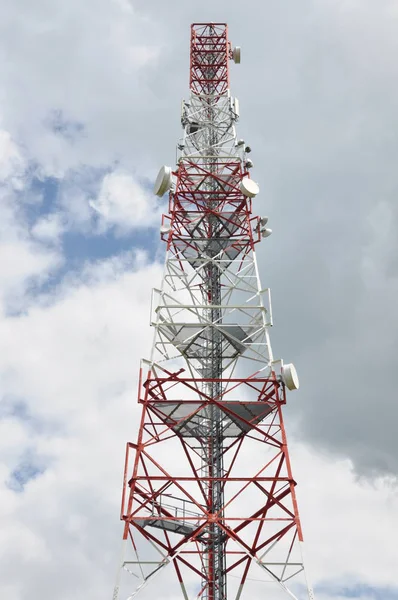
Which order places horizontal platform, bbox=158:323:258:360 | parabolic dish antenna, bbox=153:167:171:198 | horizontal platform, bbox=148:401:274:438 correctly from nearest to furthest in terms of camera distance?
horizontal platform, bbox=148:401:274:438
horizontal platform, bbox=158:323:258:360
parabolic dish antenna, bbox=153:167:171:198

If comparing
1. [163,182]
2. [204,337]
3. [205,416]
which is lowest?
[205,416]

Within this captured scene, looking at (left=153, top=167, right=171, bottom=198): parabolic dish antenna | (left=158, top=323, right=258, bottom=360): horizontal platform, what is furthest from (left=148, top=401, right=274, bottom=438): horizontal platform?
(left=153, top=167, right=171, bottom=198): parabolic dish antenna

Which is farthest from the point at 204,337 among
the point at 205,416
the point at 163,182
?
the point at 163,182

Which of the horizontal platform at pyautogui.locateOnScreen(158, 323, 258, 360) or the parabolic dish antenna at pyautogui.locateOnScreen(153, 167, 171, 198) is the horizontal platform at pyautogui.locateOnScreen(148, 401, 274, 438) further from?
the parabolic dish antenna at pyautogui.locateOnScreen(153, 167, 171, 198)

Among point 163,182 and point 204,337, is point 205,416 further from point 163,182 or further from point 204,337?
point 163,182

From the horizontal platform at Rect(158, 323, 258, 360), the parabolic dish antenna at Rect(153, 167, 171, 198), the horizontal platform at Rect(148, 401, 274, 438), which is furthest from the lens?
the parabolic dish antenna at Rect(153, 167, 171, 198)

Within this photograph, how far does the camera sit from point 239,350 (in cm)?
3234

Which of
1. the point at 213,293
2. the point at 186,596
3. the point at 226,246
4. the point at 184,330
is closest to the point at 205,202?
the point at 226,246

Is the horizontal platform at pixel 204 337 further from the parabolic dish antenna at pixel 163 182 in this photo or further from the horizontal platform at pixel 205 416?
the parabolic dish antenna at pixel 163 182

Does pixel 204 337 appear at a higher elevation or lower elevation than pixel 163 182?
lower

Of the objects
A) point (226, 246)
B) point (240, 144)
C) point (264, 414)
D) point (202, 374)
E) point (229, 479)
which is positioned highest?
point (240, 144)

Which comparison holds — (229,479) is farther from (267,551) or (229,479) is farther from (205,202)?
(205,202)

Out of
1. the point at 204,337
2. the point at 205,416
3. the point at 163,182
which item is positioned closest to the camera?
the point at 205,416

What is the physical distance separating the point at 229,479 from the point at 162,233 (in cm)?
1636
